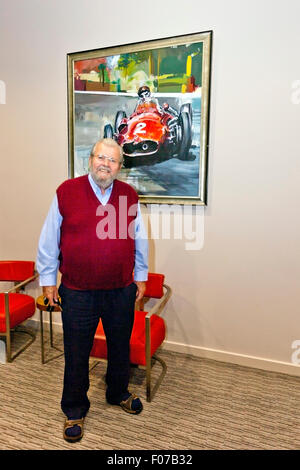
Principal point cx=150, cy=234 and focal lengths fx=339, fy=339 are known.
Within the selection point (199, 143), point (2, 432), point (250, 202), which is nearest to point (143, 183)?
point (199, 143)

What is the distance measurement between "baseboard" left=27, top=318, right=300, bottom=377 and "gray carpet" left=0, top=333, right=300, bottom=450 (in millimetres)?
49

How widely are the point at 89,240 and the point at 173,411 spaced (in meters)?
1.18

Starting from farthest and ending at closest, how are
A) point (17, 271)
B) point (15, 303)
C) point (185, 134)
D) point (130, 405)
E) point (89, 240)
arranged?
point (17, 271)
point (15, 303)
point (185, 134)
point (130, 405)
point (89, 240)

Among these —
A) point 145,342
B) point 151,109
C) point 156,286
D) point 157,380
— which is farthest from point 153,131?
point 157,380

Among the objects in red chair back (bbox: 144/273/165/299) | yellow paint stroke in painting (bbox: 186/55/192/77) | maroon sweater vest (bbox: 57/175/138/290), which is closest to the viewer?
maroon sweater vest (bbox: 57/175/138/290)

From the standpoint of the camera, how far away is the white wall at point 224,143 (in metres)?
Answer: 2.28

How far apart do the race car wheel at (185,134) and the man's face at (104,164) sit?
0.89 m

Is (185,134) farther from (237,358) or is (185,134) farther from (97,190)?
(237,358)

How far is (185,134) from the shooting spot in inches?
98.6

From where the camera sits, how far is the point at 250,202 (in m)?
2.42

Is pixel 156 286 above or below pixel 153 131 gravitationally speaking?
below

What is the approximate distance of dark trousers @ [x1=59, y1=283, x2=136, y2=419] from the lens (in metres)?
1.76

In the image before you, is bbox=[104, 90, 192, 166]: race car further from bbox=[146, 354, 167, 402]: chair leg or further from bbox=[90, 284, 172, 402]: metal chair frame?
bbox=[146, 354, 167, 402]: chair leg

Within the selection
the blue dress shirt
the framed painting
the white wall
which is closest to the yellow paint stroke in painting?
the framed painting
